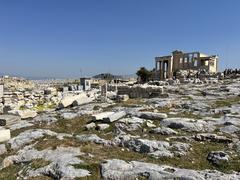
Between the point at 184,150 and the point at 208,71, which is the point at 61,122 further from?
the point at 208,71

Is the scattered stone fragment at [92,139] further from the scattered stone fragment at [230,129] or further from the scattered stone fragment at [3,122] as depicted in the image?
the scattered stone fragment at [3,122]

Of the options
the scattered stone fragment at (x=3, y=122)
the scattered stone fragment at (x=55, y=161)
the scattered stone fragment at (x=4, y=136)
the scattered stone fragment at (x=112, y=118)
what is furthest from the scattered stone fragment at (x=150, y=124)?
the scattered stone fragment at (x=3, y=122)

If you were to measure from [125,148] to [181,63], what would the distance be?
4859cm

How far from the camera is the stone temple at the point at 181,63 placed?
177ft

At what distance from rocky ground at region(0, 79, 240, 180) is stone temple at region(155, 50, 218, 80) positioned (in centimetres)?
4212

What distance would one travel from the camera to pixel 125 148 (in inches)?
340

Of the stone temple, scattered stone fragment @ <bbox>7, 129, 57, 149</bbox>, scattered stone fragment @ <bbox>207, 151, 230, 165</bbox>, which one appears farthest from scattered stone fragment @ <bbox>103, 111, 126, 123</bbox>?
the stone temple

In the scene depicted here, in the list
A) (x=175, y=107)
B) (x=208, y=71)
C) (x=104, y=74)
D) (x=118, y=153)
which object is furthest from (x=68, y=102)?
(x=104, y=74)

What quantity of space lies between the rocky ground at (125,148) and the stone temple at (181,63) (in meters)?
42.1

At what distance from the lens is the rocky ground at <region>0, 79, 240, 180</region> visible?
680cm

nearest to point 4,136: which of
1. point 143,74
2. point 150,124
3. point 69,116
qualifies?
point 69,116

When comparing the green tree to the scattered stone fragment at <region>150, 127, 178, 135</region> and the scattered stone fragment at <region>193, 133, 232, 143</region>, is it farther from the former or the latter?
the scattered stone fragment at <region>193, 133, 232, 143</region>

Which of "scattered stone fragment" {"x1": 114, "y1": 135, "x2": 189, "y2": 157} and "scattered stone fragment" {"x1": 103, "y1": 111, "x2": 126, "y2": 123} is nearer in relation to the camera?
"scattered stone fragment" {"x1": 114, "y1": 135, "x2": 189, "y2": 157}

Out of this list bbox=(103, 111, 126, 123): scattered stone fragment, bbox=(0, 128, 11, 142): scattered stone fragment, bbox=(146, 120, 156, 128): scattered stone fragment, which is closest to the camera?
bbox=(0, 128, 11, 142): scattered stone fragment
